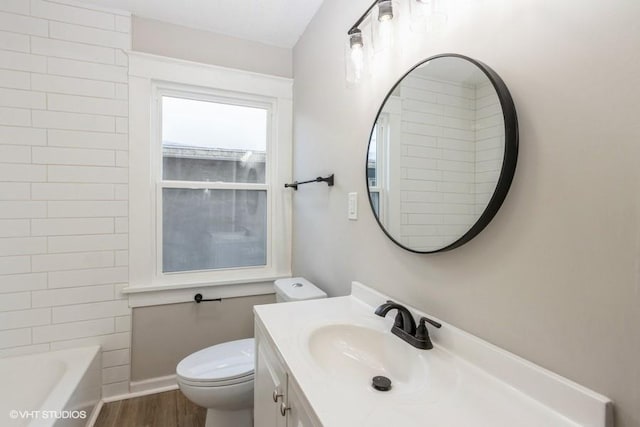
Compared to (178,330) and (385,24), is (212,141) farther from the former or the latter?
(385,24)

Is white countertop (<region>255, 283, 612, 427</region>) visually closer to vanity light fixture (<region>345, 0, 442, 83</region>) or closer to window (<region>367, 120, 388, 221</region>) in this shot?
window (<region>367, 120, 388, 221</region>)

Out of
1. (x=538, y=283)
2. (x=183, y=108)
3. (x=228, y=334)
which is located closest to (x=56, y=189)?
(x=183, y=108)

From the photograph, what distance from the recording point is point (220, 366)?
1604 mm

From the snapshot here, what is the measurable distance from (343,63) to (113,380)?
7.78 feet

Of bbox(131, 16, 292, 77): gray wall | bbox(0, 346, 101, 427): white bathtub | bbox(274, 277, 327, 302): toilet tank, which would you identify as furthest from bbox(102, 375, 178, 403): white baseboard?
bbox(131, 16, 292, 77): gray wall

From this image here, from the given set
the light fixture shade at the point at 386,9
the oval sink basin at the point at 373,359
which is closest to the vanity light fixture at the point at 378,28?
the light fixture shade at the point at 386,9

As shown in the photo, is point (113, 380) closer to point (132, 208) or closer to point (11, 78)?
point (132, 208)

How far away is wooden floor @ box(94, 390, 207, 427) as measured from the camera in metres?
1.80

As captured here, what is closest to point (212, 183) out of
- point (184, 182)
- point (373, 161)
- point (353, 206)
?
point (184, 182)

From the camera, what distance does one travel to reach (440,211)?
→ 997 millimetres

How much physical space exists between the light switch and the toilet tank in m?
0.47

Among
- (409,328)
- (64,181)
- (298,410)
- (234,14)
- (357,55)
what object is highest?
(234,14)

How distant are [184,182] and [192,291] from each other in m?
0.76

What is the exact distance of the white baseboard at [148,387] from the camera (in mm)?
2004
